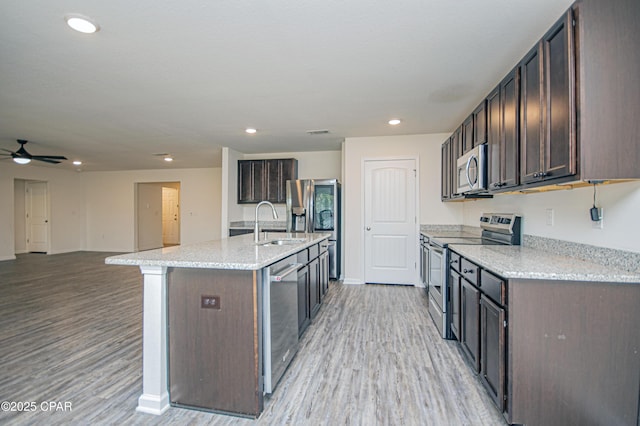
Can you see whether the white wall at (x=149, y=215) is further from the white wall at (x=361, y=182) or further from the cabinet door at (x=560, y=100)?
the cabinet door at (x=560, y=100)

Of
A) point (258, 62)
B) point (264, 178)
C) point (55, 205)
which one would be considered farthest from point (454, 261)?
point (55, 205)

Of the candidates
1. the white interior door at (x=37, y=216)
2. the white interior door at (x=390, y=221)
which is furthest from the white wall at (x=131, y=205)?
the white interior door at (x=390, y=221)

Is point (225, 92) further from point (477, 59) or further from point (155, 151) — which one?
point (155, 151)

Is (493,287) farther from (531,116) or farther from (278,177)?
(278,177)

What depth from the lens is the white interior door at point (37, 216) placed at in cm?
818

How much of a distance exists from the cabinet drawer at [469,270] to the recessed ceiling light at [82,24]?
9.74ft

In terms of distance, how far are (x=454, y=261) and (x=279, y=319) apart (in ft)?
5.19

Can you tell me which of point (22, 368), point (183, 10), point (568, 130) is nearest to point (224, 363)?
point (22, 368)

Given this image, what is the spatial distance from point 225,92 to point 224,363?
2500mm

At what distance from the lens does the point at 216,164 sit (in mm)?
7766

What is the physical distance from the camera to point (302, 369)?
226 cm

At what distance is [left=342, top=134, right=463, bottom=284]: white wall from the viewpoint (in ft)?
15.4

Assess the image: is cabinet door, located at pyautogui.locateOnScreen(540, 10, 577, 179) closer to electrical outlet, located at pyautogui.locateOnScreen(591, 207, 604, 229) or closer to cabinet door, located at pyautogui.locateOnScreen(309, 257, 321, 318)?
electrical outlet, located at pyautogui.locateOnScreen(591, 207, 604, 229)

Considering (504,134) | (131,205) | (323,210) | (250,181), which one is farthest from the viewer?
(131,205)
